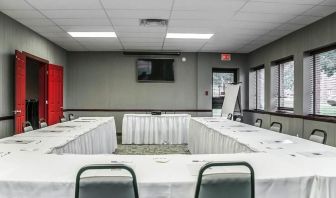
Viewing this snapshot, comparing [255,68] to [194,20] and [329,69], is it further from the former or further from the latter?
[194,20]

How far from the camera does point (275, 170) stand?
7.05ft

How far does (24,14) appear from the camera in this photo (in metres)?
5.27

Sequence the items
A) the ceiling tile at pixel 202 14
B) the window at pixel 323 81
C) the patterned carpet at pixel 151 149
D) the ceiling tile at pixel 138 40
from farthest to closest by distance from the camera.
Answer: the ceiling tile at pixel 138 40 → the patterned carpet at pixel 151 149 → the window at pixel 323 81 → the ceiling tile at pixel 202 14

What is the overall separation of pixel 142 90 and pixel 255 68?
3.52 meters

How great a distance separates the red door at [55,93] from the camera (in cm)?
767

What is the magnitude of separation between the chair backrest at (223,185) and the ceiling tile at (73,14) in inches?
156

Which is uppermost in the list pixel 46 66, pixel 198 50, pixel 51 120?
pixel 198 50

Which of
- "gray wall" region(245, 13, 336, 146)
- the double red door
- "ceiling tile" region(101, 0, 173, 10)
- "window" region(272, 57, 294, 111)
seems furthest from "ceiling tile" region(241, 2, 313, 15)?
the double red door

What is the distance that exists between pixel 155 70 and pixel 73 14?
4.46 metres

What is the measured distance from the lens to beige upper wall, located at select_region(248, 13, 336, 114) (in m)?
5.30

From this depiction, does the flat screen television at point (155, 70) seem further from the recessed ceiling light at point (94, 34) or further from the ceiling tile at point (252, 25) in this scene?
the ceiling tile at point (252, 25)

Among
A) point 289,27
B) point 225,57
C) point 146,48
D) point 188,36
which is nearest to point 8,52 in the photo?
point 188,36

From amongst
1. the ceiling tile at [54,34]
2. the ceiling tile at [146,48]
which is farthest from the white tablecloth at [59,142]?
the ceiling tile at [146,48]

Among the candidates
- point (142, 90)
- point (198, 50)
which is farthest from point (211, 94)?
point (142, 90)
